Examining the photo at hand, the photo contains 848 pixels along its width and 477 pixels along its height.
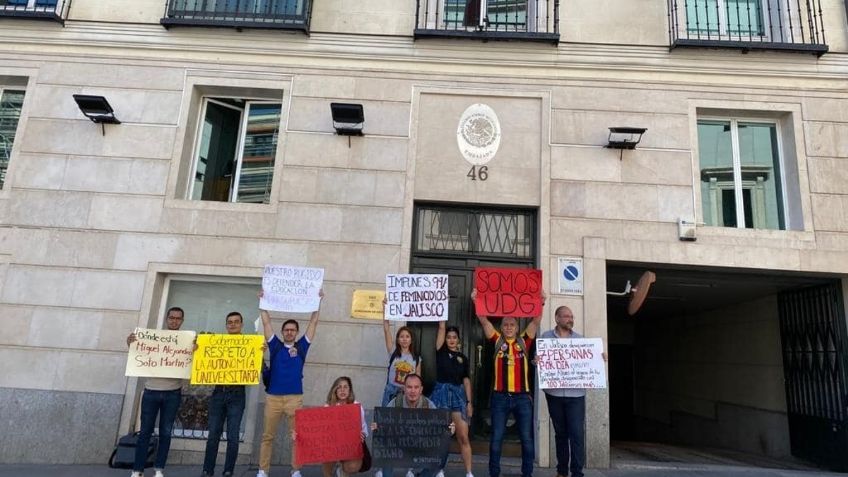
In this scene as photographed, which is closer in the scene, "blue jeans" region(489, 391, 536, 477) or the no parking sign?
"blue jeans" region(489, 391, 536, 477)

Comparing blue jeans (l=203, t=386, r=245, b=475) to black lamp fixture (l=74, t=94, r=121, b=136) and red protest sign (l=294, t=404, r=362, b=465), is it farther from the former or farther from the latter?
black lamp fixture (l=74, t=94, r=121, b=136)

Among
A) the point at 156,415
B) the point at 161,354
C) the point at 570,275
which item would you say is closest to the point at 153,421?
the point at 156,415

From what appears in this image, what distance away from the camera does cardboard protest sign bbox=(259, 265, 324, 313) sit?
6.88m

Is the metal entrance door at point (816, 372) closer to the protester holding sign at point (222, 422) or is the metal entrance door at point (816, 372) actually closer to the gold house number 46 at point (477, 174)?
the gold house number 46 at point (477, 174)

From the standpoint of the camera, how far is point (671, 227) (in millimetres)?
8102

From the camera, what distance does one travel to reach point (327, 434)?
19.2 ft

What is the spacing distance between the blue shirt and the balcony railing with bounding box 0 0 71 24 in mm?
7079

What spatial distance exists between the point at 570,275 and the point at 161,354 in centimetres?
575

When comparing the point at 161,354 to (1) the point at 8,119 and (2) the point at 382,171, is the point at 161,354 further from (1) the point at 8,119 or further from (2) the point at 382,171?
(1) the point at 8,119

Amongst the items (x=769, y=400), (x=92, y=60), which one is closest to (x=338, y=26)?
(x=92, y=60)

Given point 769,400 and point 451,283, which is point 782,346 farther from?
point 451,283

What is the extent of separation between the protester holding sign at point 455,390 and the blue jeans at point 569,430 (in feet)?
3.42

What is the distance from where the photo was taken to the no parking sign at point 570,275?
25.9 ft

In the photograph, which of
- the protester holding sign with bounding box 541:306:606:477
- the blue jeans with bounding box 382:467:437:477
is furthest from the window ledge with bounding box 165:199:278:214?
the protester holding sign with bounding box 541:306:606:477
